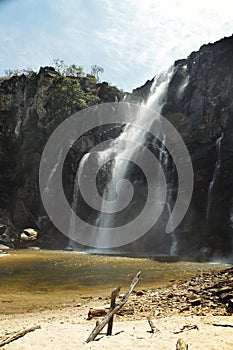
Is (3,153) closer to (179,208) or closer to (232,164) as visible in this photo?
(179,208)

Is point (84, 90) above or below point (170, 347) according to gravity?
above

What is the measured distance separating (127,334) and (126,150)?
4295 centimetres

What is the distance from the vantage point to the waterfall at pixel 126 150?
45.2 metres

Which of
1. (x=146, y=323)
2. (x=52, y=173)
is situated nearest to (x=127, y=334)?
(x=146, y=323)

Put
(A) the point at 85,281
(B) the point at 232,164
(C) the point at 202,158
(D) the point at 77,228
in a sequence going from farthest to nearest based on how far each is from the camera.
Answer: (D) the point at 77,228 < (C) the point at 202,158 < (B) the point at 232,164 < (A) the point at 85,281

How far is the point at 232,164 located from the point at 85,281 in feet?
83.3

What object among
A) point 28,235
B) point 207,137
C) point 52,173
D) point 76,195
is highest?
point 207,137

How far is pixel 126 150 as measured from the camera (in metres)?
50.9

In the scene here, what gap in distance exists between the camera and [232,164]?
38281mm

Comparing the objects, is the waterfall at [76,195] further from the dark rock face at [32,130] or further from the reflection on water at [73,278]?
the reflection on water at [73,278]

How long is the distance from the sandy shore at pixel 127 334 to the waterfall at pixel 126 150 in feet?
103

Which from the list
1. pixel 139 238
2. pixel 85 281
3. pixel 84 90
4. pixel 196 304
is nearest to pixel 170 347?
pixel 196 304

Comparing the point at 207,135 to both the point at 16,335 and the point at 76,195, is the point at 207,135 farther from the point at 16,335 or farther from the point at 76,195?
the point at 16,335

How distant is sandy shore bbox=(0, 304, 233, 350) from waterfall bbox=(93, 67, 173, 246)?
3151cm
